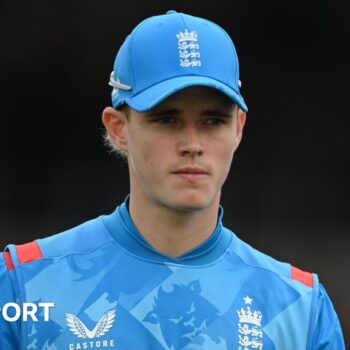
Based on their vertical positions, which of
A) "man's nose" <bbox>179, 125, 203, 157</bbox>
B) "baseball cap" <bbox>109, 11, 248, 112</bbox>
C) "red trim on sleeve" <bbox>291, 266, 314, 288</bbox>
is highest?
"baseball cap" <bbox>109, 11, 248, 112</bbox>

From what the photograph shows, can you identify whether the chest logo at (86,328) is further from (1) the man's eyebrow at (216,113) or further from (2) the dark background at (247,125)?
(2) the dark background at (247,125)

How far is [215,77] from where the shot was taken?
9.39 ft

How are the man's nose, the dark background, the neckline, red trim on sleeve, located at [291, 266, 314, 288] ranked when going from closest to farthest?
the man's nose → the neckline → red trim on sleeve, located at [291, 266, 314, 288] → the dark background

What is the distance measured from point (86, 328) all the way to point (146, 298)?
7.5 inches

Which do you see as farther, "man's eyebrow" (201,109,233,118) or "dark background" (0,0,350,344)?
"dark background" (0,0,350,344)

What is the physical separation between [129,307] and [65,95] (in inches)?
174

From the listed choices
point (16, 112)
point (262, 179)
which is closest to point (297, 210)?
point (262, 179)

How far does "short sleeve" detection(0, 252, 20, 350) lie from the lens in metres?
2.80

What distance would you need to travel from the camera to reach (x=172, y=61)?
2.88m

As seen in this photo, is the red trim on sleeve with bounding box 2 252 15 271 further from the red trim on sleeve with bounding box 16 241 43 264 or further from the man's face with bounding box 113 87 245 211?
the man's face with bounding box 113 87 245 211

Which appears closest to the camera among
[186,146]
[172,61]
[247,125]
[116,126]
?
[186,146]

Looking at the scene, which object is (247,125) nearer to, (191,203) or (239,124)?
(239,124)

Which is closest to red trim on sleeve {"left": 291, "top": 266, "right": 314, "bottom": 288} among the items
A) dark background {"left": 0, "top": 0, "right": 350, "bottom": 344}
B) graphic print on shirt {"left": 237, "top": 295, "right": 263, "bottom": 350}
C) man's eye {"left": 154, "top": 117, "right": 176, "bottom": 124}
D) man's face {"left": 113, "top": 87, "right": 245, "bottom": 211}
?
graphic print on shirt {"left": 237, "top": 295, "right": 263, "bottom": 350}

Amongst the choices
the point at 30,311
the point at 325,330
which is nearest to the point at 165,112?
the point at 30,311
